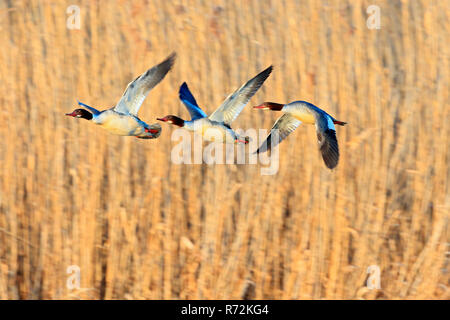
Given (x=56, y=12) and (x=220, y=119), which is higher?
(x=56, y=12)

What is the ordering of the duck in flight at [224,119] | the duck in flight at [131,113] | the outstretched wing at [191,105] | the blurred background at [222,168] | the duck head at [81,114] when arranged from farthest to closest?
the blurred background at [222,168], the outstretched wing at [191,105], the duck head at [81,114], the duck in flight at [224,119], the duck in flight at [131,113]

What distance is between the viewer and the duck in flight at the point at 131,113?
2934mm

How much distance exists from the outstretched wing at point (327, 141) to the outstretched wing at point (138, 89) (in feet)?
2.14

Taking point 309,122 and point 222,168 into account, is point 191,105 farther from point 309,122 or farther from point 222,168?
point 222,168

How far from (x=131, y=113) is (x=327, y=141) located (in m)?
0.77

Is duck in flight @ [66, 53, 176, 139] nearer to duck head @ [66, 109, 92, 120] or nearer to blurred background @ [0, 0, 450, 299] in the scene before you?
duck head @ [66, 109, 92, 120]

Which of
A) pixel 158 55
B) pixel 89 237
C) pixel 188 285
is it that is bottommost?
pixel 188 285

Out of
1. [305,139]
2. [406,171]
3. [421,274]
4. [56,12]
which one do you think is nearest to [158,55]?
[56,12]

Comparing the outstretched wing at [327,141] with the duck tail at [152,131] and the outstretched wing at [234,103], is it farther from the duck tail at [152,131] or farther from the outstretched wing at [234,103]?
the duck tail at [152,131]

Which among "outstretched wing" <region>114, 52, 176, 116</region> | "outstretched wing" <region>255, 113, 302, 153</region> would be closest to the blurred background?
"outstretched wing" <region>255, 113, 302, 153</region>

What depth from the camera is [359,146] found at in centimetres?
391

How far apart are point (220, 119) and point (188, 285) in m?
1.19

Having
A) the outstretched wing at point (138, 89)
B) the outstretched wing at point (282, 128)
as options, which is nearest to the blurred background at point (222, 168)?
the outstretched wing at point (282, 128)

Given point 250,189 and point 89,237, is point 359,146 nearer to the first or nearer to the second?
point 250,189
